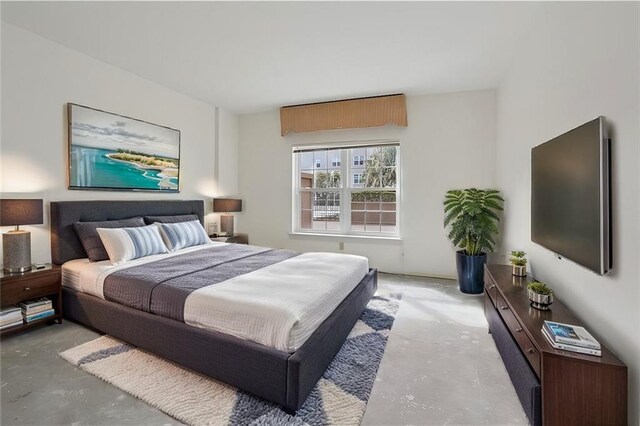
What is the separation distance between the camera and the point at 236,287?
79.2 inches

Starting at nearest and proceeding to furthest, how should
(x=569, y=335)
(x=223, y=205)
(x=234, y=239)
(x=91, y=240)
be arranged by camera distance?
(x=569, y=335), (x=91, y=240), (x=234, y=239), (x=223, y=205)

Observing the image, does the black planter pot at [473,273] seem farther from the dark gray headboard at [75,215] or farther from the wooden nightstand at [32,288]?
the wooden nightstand at [32,288]

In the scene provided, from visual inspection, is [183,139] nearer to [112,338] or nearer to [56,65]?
[56,65]

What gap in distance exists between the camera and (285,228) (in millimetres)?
4918

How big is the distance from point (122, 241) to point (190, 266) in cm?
78

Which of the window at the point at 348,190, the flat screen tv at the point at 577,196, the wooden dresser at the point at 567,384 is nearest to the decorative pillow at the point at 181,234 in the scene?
the window at the point at 348,190

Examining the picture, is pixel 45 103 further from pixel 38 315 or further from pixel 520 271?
pixel 520 271

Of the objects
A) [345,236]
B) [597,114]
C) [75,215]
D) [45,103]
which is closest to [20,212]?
[75,215]

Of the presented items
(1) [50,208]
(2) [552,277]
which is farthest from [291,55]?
(2) [552,277]

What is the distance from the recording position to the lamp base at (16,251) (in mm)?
2344

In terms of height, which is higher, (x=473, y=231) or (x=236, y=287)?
(x=473, y=231)

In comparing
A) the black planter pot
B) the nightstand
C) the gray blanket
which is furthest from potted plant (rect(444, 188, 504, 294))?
the nightstand

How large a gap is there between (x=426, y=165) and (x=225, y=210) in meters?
3.06

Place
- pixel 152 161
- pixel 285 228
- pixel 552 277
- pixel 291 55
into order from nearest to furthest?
1. pixel 552 277
2. pixel 291 55
3. pixel 152 161
4. pixel 285 228
